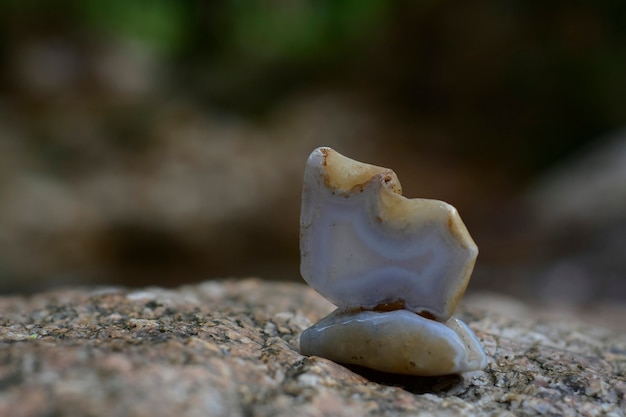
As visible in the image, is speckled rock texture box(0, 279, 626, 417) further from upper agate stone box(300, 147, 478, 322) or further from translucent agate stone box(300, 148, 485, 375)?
upper agate stone box(300, 147, 478, 322)

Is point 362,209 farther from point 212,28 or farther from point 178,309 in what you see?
point 212,28

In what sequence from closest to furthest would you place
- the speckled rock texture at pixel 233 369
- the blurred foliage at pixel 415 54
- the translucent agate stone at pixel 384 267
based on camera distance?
the speckled rock texture at pixel 233 369 → the translucent agate stone at pixel 384 267 → the blurred foliage at pixel 415 54

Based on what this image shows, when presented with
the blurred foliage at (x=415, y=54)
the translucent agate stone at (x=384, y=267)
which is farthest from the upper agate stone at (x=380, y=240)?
the blurred foliage at (x=415, y=54)

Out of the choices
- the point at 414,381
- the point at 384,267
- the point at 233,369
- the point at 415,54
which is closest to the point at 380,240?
the point at 384,267

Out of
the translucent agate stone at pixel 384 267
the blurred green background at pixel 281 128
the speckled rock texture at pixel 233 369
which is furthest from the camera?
the blurred green background at pixel 281 128

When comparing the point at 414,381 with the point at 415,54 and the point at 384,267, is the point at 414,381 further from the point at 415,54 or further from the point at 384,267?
the point at 415,54

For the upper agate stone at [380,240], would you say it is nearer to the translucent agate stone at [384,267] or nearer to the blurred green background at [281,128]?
the translucent agate stone at [384,267]
